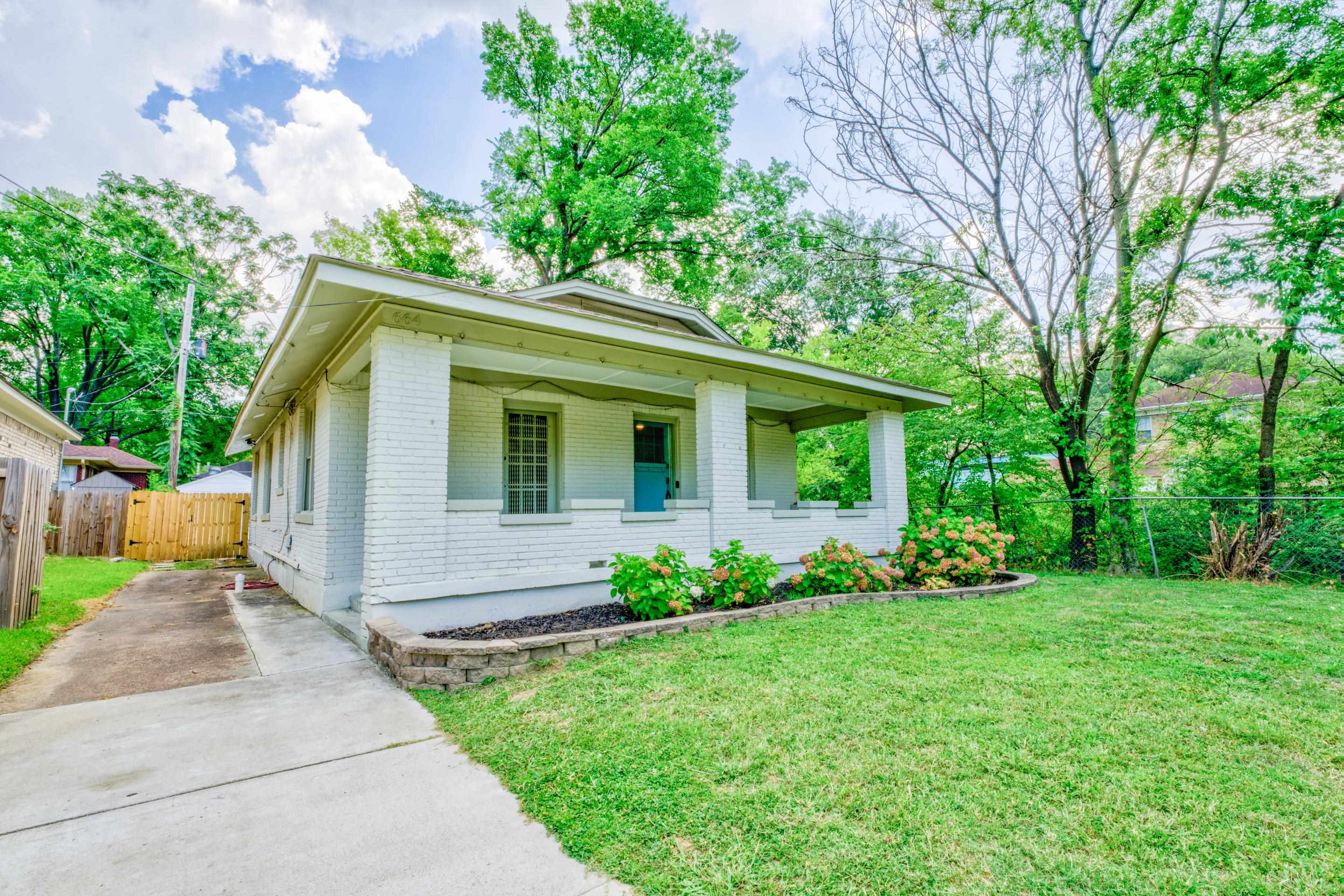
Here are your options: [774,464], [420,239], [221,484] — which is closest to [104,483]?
[221,484]

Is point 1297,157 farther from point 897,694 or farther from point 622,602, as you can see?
point 622,602

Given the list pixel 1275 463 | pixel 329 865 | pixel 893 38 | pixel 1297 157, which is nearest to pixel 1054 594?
pixel 1275 463

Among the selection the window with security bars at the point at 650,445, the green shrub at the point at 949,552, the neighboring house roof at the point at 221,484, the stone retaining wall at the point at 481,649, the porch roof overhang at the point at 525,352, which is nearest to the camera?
the stone retaining wall at the point at 481,649

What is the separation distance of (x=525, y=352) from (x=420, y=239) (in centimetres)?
1799

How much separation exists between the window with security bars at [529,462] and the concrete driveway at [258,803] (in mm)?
4125

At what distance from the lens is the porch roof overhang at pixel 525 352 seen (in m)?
4.94

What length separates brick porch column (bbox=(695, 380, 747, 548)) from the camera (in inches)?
281

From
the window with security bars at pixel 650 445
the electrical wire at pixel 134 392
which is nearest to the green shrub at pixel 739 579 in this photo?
the window with security bars at pixel 650 445

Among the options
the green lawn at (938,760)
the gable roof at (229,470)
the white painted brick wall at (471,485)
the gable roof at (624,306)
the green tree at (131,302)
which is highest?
the green tree at (131,302)

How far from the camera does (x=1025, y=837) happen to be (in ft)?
6.77

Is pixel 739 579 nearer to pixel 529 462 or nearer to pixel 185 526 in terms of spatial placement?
pixel 529 462

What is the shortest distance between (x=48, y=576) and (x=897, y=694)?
13.3m

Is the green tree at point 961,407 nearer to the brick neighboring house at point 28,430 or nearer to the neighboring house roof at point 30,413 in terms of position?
the brick neighboring house at point 28,430

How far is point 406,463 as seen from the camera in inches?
197
